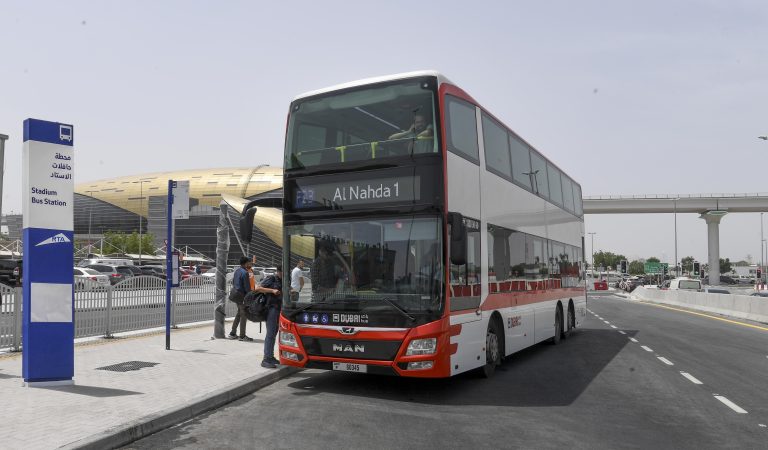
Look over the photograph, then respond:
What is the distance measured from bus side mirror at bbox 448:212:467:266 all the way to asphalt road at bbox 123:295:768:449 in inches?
68.1

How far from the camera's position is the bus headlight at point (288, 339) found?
8.63 meters

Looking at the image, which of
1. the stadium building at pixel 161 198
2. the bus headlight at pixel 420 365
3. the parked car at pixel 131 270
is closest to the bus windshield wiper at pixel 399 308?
the bus headlight at pixel 420 365

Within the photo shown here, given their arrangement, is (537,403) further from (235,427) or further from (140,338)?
(140,338)

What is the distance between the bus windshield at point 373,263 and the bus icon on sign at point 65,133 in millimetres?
3259

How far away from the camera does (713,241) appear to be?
81.8 m

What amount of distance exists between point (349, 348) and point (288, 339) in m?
1.02

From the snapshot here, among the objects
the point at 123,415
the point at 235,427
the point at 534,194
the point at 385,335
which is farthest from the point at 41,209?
the point at 534,194

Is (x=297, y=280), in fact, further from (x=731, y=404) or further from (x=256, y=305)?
(x=731, y=404)

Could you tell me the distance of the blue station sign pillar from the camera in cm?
805

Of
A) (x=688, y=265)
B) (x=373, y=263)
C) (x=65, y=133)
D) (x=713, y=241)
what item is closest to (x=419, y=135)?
(x=373, y=263)

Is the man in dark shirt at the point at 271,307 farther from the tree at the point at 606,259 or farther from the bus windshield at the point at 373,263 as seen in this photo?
the tree at the point at 606,259

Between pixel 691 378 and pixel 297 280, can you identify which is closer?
pixel 297 280

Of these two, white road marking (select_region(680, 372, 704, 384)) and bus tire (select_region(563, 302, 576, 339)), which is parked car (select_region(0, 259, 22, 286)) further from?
white road marking (select_region(680, 372, 704, 384))

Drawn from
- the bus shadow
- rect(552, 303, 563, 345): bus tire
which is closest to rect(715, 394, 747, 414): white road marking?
the bus shadow
